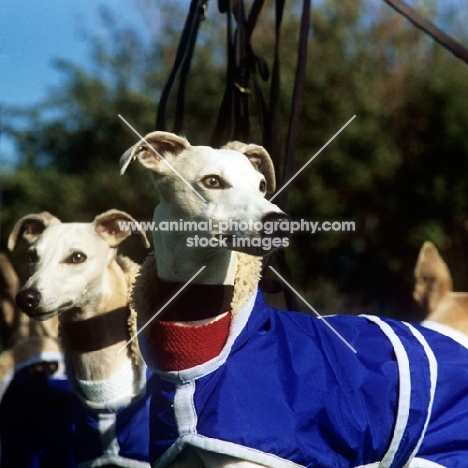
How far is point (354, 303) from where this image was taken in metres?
4.77

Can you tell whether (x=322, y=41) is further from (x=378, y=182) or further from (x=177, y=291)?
(x=177, y=291)

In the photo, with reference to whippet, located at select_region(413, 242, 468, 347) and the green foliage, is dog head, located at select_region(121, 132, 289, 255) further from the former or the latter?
the green foliage

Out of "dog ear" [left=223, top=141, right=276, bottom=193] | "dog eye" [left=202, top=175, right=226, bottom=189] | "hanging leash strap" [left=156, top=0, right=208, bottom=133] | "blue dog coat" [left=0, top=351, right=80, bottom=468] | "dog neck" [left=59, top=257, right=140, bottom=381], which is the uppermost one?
"hanging leash strap" [left=156, top=0, right=208, bottom=133]

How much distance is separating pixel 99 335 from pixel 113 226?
338mm

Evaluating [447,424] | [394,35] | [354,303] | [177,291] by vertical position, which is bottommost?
[354,303]

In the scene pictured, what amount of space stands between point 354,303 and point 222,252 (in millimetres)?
3500

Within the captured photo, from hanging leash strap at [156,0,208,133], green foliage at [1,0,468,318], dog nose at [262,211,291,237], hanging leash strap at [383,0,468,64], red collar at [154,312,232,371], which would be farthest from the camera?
green foliage at [1,0,468,318]

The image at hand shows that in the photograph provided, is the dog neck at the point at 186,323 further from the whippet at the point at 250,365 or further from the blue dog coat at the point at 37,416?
the blue dog coat at the point at 37,416

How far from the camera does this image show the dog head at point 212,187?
125 cm

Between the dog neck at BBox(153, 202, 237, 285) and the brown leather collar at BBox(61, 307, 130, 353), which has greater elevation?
the dog neck at BBox(153, 202, 237, 285)

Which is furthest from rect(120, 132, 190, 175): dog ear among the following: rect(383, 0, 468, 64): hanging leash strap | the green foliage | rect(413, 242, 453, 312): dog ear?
the green foliage

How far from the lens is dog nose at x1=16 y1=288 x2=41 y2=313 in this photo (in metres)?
1.77

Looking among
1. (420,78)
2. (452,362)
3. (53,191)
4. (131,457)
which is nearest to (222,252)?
(452,362)

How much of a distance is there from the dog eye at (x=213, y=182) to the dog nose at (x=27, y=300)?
65 cm
